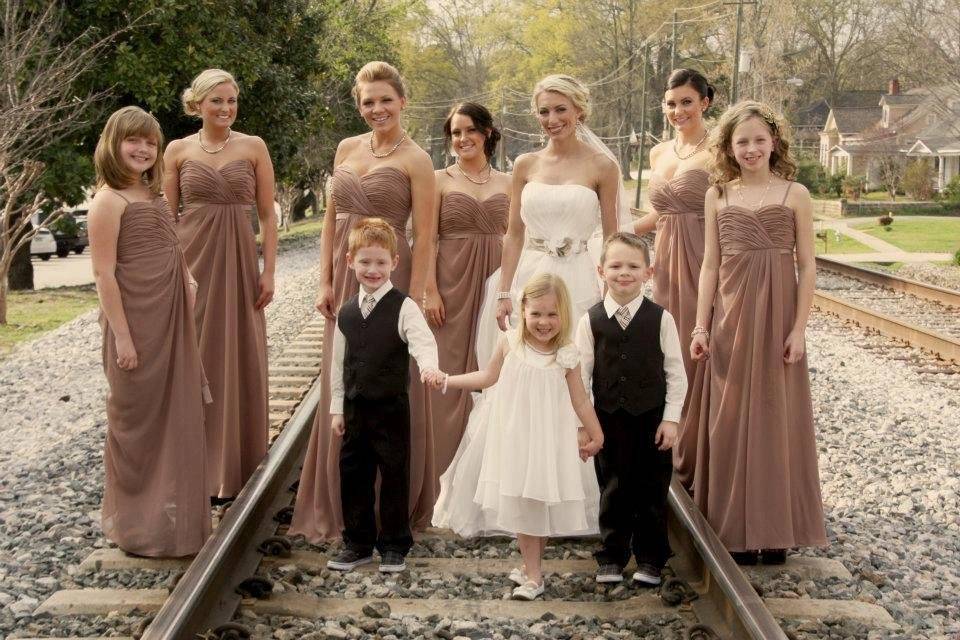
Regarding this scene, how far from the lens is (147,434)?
5375mm

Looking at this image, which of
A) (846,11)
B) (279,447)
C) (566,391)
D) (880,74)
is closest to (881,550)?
(566,391)

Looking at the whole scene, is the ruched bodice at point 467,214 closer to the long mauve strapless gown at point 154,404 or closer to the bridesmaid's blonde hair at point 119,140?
the long mauve strapless gown at point 154,404

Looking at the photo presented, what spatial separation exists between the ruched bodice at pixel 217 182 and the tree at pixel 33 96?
9242 mm

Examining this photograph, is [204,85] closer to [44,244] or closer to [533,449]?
[533,449]

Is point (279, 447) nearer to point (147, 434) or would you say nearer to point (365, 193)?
point (147, 434)

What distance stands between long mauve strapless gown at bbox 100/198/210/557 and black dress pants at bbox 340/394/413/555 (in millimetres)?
681

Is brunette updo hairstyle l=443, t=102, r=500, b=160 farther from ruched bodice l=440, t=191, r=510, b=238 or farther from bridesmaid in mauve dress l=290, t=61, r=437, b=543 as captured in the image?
bridesmaid in mauve dress l=290, t=61, r=437, b=543

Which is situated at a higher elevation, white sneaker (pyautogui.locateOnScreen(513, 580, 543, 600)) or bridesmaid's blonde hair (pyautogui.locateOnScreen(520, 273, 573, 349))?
bridesmaid's blonde hair (pyautogui.locateOnScreen(520, 273, 573, 349))

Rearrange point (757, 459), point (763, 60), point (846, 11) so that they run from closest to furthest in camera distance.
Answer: point (757, 459) → point (763, 60) → point (846, 11)

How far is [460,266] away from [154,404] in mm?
1856

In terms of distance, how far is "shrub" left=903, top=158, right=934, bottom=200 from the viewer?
49750mm

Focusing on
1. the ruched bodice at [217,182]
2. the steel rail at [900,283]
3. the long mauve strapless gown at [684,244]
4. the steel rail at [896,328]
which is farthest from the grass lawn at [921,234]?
the ruched bodice at [217,182]

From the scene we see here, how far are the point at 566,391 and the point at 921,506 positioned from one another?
8.29 feet

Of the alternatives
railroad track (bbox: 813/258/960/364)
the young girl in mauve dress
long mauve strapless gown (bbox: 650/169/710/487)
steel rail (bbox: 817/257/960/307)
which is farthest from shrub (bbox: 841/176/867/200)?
the young girl in mauve dress
